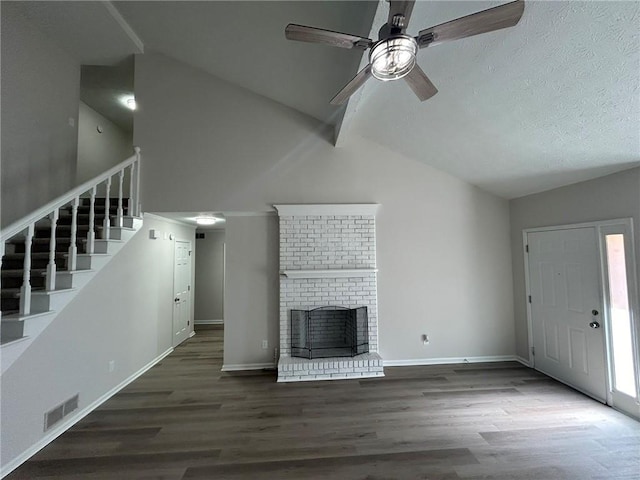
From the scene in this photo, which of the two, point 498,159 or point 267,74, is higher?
point 267,74

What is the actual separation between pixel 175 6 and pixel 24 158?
253cm

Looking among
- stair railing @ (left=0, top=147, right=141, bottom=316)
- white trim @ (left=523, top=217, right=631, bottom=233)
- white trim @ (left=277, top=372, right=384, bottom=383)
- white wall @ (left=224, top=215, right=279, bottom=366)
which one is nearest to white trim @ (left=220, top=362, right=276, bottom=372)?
white wall @ (left=224, top=215, right=279, bottom=366)

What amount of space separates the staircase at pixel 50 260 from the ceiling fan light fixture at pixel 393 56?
281 cm

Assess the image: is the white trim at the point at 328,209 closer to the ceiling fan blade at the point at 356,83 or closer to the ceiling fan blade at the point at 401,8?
the ceiling fan blade at the point at 356,83

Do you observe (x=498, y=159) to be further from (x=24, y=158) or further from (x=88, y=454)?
(x=24, y=158)

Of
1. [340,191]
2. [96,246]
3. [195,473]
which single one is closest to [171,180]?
[96,246]

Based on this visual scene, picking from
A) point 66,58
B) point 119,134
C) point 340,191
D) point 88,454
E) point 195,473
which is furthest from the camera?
point 119,134

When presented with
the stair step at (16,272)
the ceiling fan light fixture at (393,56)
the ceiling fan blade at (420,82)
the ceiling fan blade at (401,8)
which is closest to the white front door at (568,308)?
the ceiling fan blade at (420,82)

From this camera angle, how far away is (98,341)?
10.8ft

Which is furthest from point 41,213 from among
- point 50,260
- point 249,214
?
point 249,214

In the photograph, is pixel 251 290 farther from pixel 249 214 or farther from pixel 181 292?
pixel 181 292

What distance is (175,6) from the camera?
333cm

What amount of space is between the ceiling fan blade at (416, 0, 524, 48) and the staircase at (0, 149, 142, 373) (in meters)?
3.11

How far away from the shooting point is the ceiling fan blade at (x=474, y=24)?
141 centimetres
